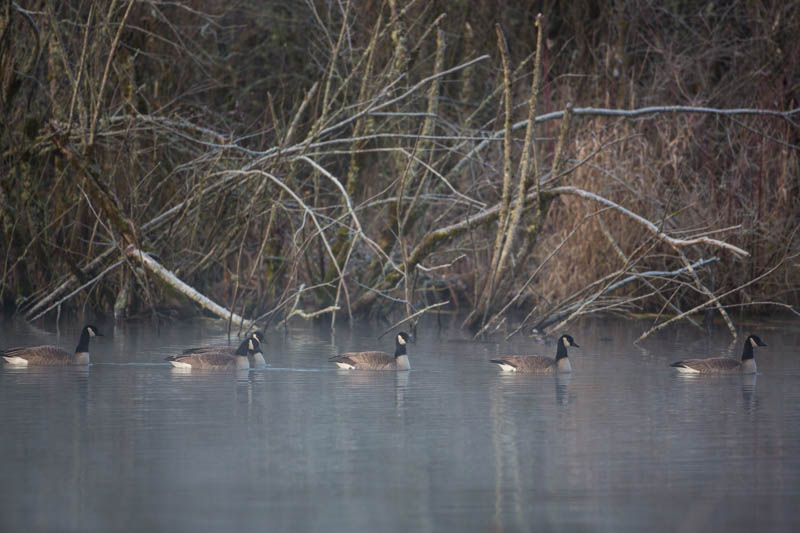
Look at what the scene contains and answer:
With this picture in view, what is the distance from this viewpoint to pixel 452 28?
23.4m

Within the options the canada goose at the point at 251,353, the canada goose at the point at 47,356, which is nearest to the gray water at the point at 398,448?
the canada goose at the point at 47,356

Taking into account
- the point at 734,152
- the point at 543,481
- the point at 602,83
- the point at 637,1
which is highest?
the point at 637,1

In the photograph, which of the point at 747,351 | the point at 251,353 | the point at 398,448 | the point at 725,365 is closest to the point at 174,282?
the point at 251,353

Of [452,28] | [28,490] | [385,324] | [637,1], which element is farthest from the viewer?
[637,1]

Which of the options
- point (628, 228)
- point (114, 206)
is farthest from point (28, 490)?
point (628, 228)

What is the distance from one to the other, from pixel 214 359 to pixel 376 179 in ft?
29.5

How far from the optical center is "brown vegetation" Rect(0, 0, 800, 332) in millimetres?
17328

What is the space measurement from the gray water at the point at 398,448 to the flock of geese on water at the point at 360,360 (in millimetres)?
180

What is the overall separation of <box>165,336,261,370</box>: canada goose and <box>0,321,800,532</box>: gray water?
0.77 feet

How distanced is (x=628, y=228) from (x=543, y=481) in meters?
12.0

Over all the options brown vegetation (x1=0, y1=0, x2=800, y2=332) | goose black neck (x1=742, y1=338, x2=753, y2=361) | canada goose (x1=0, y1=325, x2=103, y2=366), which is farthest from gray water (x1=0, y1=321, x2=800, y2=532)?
brown vegetation (x1=0, y1=0, x2=800, y2=332)

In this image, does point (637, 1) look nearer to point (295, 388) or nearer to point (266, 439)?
point (295, 388)

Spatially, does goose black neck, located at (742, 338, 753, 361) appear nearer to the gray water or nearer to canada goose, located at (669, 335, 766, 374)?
canada goose, located at (669, 335, 766, 374)

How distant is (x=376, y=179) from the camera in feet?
72.5
